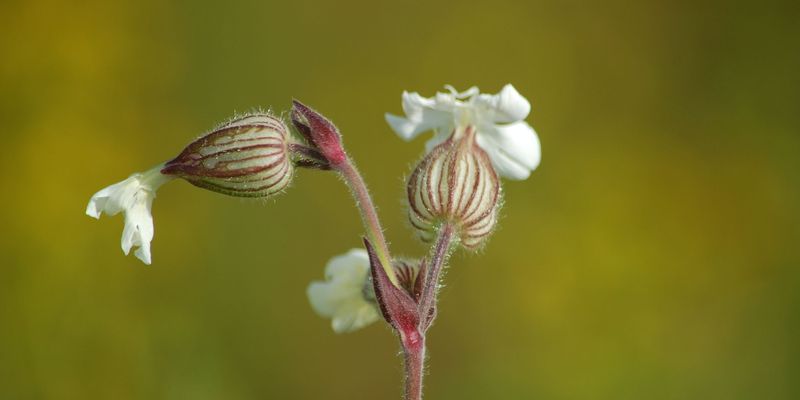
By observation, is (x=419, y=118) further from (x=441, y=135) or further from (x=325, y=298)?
(x=325, y=298)

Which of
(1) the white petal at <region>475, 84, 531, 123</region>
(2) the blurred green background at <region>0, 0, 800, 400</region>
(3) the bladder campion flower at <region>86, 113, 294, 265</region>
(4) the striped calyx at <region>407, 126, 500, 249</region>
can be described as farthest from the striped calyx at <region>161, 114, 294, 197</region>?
(2) the blurred green background at <region>0, 0, 800, 400</region>

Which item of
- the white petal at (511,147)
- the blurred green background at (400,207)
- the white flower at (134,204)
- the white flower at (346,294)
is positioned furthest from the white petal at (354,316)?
the blurred green background at (400,207)

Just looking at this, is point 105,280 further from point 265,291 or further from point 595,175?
point 595,175

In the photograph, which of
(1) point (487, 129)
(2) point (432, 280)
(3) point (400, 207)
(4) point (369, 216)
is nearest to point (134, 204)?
(4) point (369, 216)

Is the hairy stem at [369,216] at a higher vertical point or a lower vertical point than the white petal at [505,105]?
lower

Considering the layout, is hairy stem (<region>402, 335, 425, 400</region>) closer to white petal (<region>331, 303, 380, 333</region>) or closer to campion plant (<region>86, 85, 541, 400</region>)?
campion plant (<region>86, 85, 541, 400</region>)

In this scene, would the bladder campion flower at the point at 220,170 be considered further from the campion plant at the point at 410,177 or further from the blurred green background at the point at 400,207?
the blurred green background at the point at 400,207
